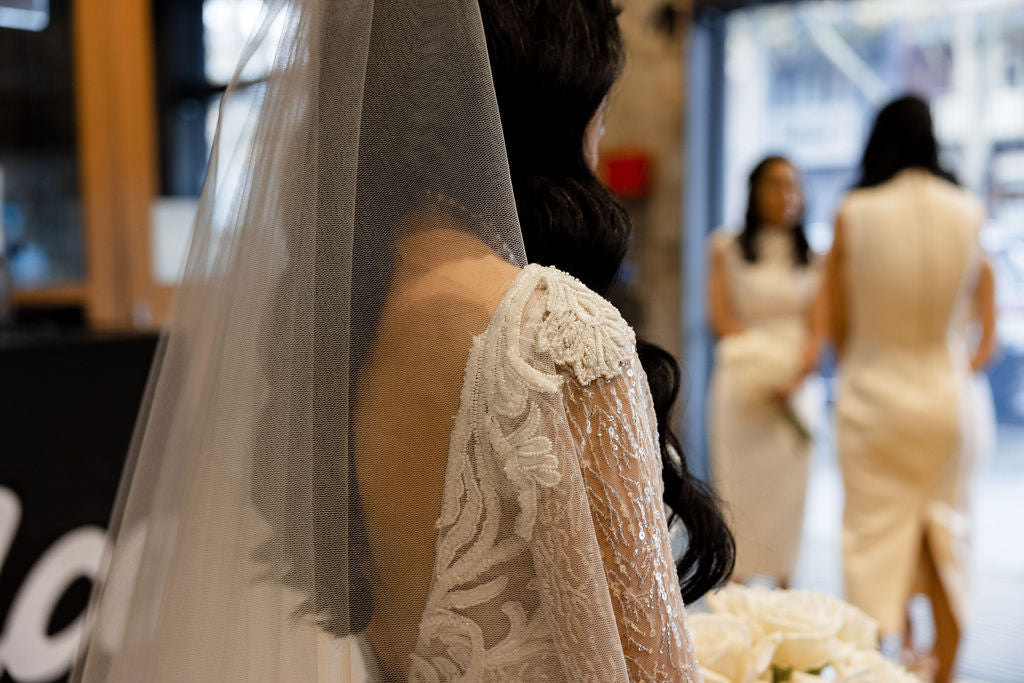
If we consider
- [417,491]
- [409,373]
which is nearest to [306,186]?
[409,373]

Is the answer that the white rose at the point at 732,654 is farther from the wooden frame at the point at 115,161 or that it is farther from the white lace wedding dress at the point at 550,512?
the wooden frame at the point at 115,161

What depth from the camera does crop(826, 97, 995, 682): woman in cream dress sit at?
305 centimetres

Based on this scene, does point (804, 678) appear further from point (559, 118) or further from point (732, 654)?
point (559, 118)

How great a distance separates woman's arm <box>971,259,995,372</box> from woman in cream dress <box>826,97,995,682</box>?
0.30 ft

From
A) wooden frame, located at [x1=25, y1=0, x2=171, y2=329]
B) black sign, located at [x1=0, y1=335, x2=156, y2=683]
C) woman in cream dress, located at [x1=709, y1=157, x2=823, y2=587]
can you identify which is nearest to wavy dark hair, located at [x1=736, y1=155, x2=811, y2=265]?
woman in cream dress, located at [x1=709, y1=157, x2=823, y2=587]

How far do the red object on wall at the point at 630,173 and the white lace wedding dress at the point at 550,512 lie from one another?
192 inches

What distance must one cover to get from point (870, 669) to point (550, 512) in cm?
48

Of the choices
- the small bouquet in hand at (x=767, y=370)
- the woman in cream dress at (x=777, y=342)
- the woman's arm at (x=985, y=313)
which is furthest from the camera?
the woman in cream dress at (x=777, y=342)

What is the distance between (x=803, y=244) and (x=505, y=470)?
367cm

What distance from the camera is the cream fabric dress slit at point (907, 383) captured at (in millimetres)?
3047

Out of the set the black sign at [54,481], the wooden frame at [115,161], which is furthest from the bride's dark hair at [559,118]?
the wooden frame at [115,161]

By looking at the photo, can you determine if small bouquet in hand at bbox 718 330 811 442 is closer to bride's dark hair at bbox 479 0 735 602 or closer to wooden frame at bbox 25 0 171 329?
bride's dark hair at bbox 479 0 735 602

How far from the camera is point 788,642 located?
1.02 m

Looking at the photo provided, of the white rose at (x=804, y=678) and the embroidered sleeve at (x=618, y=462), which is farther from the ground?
the embroidered sleeve at (x=618, y=462)
